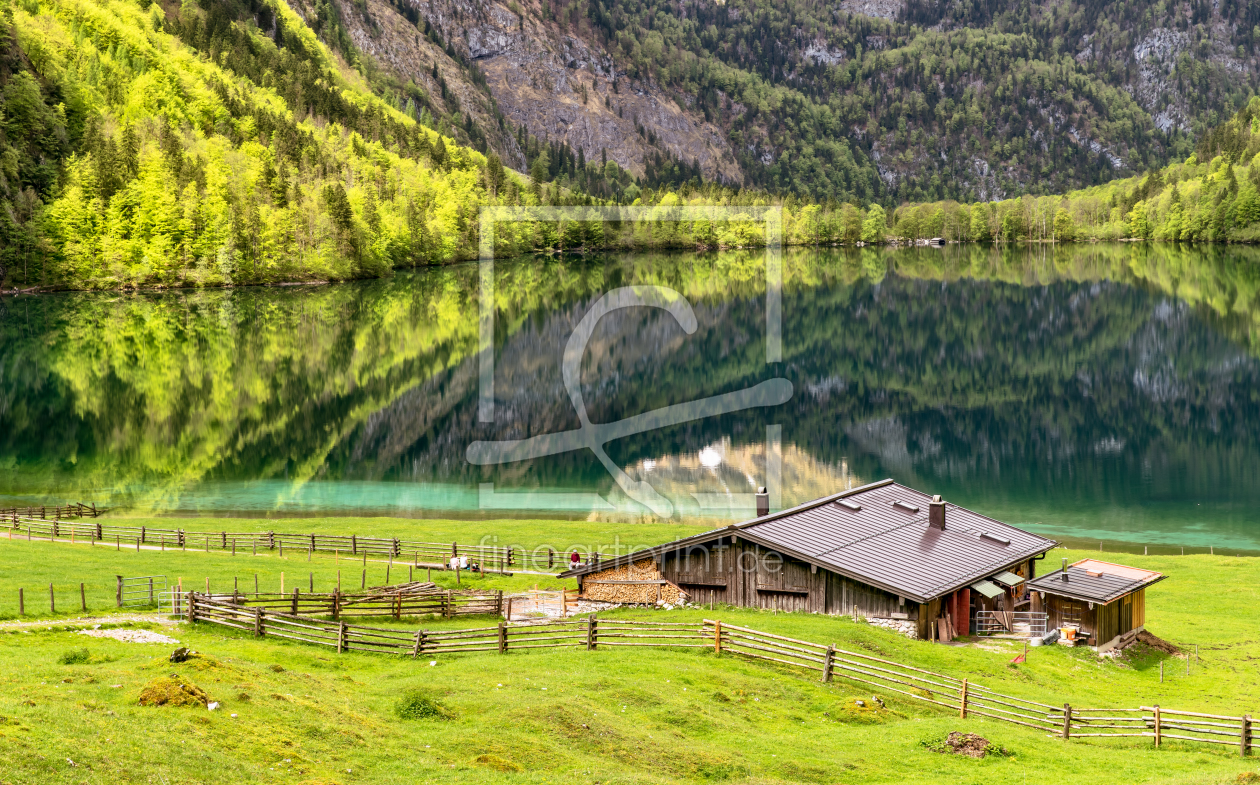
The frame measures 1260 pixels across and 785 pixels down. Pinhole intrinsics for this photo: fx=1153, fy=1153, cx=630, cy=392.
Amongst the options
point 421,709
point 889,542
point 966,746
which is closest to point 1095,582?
point 889,542

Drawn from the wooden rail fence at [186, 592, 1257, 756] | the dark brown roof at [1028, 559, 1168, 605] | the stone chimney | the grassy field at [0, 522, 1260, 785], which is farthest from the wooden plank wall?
the stone chimney

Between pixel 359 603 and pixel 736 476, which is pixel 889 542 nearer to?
pixel 359 603

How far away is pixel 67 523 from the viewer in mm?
60500

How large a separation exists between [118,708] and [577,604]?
23.1 meters

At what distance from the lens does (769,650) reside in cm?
3653

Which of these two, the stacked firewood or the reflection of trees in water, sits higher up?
the reflection of trees in water

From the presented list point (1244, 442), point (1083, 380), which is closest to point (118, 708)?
point (1244, 442)

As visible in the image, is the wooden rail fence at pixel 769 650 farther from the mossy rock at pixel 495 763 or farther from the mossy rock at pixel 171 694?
the mossy rock at pixel 495 763

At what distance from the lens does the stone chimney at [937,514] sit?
49.3 meters

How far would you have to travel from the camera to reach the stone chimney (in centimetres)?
4928

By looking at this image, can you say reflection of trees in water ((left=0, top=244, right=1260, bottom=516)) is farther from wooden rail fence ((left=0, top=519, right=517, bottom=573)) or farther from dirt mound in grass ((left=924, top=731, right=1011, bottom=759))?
dirt mound in grass ((left=924, top=731, right=1011, bottom=759))

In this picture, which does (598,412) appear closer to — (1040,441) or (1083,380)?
(1040,441)

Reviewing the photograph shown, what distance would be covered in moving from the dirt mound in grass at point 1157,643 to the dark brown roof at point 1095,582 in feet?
6.40

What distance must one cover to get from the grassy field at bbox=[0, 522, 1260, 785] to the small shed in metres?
1.53
